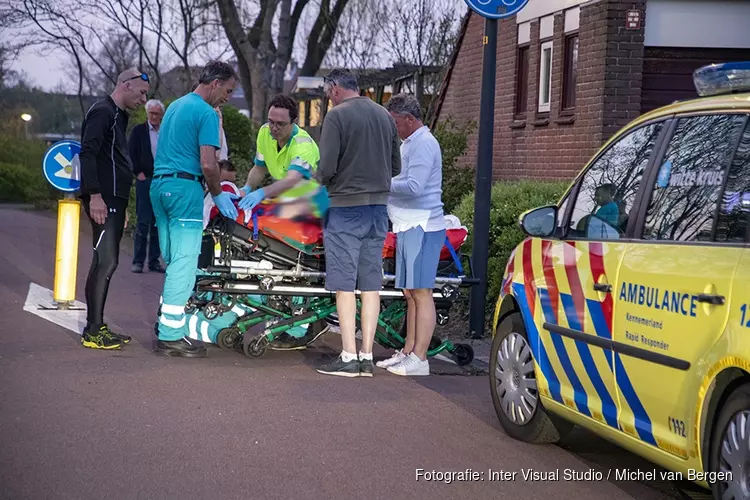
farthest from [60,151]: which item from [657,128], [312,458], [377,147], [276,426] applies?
[657,128]

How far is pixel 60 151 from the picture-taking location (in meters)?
10.7

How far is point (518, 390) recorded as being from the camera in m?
6.57

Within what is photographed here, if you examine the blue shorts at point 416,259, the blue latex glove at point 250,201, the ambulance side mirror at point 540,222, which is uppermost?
the ambulance side mirror at point 540,222

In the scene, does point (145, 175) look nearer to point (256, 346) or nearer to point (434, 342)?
point (256, 346)

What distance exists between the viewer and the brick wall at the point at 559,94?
1453 centimetres

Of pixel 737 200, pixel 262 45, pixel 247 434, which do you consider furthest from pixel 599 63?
pixel 262 45

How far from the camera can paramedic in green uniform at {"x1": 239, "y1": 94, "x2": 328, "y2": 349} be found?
8.72m

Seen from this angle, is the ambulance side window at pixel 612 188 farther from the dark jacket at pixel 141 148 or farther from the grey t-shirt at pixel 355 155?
the dark jacket at pixel 141 148

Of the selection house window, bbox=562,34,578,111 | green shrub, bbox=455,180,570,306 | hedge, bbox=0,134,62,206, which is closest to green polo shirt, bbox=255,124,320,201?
green shrub, bbox=455,180,570,306

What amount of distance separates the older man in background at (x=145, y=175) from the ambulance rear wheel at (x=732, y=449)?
33.9ft

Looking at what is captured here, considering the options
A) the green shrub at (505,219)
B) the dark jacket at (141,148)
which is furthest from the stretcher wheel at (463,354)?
the dark jacket at (141,148)

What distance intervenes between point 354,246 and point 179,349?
63.9 inches

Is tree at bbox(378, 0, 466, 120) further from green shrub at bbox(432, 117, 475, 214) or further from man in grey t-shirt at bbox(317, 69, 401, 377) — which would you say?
man in grey t-shirt at bbox(317, 69, 401, 377)

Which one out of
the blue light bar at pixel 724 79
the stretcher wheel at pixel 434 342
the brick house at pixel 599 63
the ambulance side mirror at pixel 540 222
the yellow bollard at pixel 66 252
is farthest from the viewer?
the brick house at pixel 599 63
